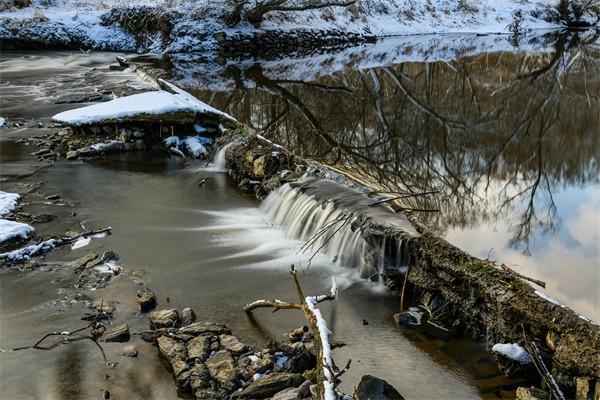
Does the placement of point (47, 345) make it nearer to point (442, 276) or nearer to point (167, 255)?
point (167, 255)

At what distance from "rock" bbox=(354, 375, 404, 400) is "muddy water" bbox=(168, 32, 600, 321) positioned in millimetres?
2759

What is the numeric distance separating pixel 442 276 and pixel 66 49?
1260 inches

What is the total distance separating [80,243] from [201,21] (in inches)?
1012

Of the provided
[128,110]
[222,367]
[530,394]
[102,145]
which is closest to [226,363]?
[222,367]

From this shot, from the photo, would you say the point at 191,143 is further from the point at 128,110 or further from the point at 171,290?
the point at 171,290

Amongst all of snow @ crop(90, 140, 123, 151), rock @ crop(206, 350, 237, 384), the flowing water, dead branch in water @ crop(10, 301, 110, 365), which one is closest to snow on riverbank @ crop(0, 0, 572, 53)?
the flowing water

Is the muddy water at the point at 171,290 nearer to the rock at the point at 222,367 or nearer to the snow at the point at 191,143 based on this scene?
the rock at the point at 222,367

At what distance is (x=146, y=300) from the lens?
5941 mm

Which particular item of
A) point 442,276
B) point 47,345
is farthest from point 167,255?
point 442,276

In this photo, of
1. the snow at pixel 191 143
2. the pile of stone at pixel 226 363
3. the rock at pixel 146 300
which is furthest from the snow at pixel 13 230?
the snow at pixel 191 143

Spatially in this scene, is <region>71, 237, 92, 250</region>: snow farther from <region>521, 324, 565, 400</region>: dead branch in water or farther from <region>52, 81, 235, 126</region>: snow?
<region>521, 324, 565, 400</region>: dead branch in water

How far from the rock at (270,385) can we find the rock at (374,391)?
1.81ft

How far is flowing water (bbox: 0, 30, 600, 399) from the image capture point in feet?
16.5

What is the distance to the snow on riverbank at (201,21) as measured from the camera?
101 ft
